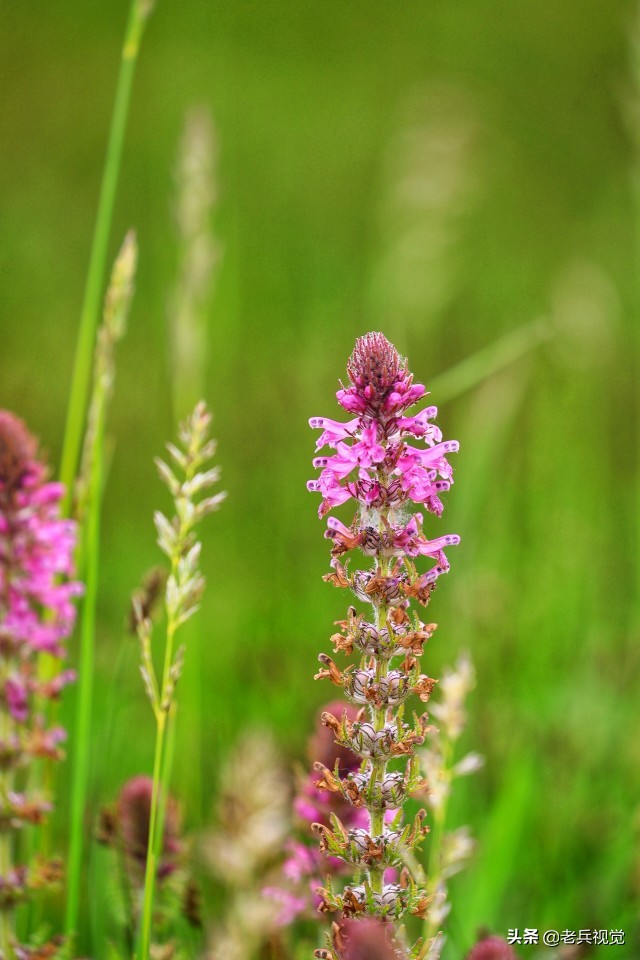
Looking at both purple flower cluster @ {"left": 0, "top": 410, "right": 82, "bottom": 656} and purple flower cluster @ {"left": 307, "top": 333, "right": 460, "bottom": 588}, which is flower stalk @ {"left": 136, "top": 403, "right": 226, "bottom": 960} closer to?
purple flower cluster @ {"left": 307, "top": 333, "right": 460, "bottom": 588}

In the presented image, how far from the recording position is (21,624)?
2.28m

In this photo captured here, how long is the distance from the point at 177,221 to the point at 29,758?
2.48m

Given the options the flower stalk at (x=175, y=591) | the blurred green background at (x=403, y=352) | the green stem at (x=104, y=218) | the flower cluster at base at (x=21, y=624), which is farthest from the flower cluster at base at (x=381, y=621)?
the green stem at (x=104, y=218)

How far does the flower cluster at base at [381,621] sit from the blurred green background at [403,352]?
0.95m

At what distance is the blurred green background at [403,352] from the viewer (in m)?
3.69

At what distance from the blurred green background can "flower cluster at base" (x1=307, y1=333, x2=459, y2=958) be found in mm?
951

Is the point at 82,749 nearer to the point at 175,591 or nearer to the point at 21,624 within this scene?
the point at 21,624

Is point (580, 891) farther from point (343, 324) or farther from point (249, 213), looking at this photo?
point (249, 213)

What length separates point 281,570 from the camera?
551 centimetres

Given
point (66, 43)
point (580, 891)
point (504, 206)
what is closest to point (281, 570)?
point (580, 891)

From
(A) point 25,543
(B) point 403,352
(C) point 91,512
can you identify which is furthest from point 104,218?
(B) point 403,352

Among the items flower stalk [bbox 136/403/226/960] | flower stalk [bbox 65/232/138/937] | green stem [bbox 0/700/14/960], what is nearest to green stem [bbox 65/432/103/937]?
flower stalk [bbox 65/232/138/937]

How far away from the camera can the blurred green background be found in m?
3.69

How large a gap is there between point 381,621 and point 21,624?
944 mm
